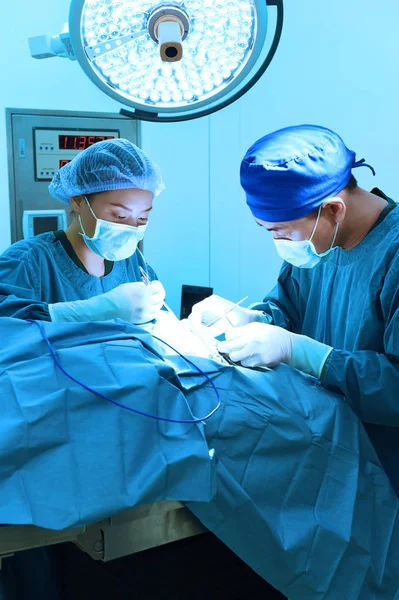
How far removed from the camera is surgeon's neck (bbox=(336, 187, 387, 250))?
1429 millimetres

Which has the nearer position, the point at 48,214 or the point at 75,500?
the point at 75,500

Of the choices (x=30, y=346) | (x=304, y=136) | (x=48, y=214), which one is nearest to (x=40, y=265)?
(x=30, y=346)

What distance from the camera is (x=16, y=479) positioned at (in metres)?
0.92

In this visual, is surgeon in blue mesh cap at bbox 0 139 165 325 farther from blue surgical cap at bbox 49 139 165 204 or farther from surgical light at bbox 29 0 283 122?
surgical light at bbox 29 0 283 122

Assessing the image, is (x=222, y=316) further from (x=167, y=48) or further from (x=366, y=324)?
(x=167, y=48)

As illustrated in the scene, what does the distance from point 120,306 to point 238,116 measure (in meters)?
1.96

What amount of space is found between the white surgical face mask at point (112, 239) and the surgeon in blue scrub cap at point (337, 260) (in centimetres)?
42

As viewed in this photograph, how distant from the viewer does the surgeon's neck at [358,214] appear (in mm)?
1429

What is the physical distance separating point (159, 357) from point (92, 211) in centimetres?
67

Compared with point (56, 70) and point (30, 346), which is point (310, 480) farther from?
point (56, 70)

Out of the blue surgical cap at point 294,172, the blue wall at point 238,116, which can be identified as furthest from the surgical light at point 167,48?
the blue wall at point 238,116

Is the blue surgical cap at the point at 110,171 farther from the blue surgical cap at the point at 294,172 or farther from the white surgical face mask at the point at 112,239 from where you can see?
the blue surgical cap at the point at 294,172

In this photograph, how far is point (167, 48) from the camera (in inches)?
35.0

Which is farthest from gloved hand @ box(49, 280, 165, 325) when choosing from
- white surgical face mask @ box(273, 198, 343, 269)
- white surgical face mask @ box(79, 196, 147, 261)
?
white surgical face mask @ box(273, 198, 343, 269)
